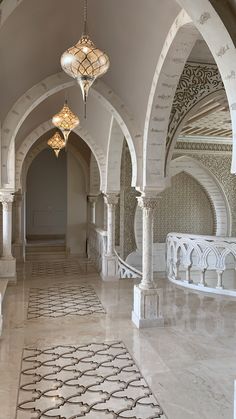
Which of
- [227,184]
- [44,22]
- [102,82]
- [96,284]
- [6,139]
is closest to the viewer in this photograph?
[44,22]

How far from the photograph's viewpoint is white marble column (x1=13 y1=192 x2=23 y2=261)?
11239 mm

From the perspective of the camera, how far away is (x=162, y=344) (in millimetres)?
4746

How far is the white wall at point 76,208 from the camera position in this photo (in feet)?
43.2

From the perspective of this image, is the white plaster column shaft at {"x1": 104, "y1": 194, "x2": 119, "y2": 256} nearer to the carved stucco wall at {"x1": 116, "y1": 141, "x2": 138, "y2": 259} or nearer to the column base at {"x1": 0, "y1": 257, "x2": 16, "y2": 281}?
the carved stucco wall at {"x1": 116, "y1": 141, "x2": 138, "y2": 259}

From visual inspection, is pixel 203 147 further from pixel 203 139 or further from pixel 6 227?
pixel 6 227

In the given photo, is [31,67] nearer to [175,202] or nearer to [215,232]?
[175,202]

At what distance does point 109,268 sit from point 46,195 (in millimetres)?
8019

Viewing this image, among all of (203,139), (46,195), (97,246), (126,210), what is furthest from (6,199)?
(46,195)

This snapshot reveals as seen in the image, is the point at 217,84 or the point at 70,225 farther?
the point at 70,225

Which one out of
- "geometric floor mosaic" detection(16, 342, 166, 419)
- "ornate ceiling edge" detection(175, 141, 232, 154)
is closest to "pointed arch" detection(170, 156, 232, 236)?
"ornate ceiling edge" detection(175, 141, 232, 154)

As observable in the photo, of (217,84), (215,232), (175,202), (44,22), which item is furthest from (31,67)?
(215,232)

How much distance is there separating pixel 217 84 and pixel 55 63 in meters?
2.30

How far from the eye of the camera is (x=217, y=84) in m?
5.32

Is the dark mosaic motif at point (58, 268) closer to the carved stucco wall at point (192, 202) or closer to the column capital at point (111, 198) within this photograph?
the column capital at point (111, 198)
